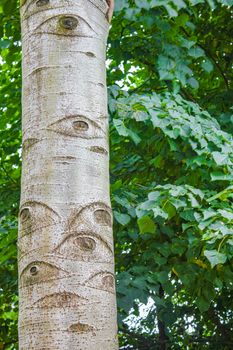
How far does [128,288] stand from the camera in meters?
3.00

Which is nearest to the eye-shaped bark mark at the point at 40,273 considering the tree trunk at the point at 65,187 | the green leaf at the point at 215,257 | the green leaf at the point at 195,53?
the tree trunk at the point at 65,187

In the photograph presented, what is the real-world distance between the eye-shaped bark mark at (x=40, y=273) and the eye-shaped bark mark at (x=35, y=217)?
0.19 ft

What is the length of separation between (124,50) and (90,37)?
8.91ft

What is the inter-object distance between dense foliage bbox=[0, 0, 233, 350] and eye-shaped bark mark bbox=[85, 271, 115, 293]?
1.39 m

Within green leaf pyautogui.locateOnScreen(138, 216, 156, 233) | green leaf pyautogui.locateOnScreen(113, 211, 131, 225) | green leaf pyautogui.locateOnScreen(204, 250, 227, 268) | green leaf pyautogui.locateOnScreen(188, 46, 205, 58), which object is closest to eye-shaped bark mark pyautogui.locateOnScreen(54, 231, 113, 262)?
green leaf pyautogui.locateOnScreen(204, 250, 227, 268)

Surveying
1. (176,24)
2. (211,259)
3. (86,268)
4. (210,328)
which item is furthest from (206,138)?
(210,328)

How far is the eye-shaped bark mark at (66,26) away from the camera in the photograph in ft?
3.57

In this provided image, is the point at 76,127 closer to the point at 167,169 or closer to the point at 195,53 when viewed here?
the point at 195,53

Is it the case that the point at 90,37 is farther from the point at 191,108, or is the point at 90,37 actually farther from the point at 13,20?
the point at 13,20

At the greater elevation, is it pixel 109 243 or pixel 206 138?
pixel 206 138

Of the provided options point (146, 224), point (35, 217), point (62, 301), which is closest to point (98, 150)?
point (35, 217)

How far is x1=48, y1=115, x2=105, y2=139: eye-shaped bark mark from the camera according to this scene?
993mm

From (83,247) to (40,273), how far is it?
8 cm

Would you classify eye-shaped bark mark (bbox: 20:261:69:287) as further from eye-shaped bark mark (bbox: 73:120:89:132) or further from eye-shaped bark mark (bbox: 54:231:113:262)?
eye-shaped bark mark (bbox: 73:120:89:132)
